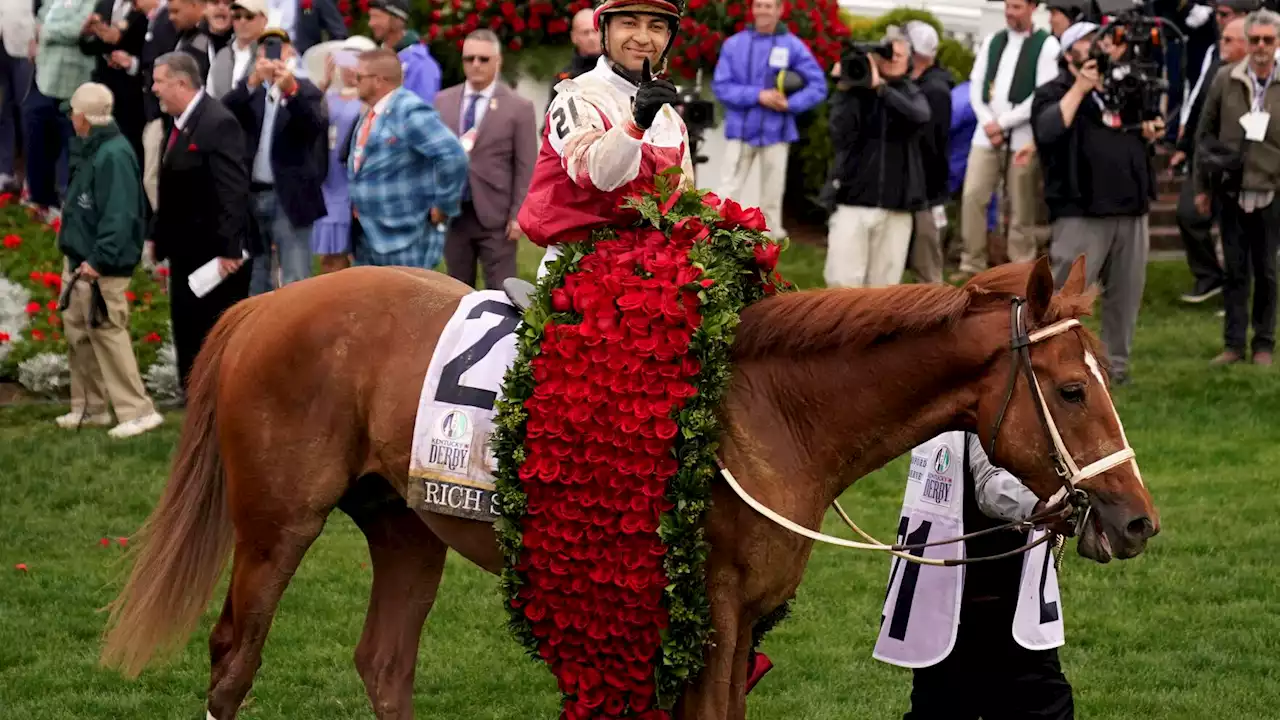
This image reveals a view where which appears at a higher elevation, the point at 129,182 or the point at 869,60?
the point at 869,60

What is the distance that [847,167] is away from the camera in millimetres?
12141

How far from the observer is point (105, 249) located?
9.86 metres

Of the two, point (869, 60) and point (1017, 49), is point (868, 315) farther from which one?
point (1017, 49)

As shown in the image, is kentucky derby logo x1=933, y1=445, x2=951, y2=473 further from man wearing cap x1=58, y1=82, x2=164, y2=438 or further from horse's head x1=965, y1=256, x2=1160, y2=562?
man wearing cap x1=58, y1=82, x2=164, y2=438

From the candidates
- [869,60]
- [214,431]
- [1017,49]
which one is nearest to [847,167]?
[869,60]

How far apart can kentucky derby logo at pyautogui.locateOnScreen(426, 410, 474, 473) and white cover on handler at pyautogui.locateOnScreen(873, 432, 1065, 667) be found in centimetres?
126

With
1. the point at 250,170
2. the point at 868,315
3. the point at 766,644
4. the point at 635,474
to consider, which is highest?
the point at 868,315

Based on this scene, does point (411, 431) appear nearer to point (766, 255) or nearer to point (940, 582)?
point (766, 255)

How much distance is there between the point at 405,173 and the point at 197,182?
120 centimetres

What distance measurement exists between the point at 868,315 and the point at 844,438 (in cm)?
34

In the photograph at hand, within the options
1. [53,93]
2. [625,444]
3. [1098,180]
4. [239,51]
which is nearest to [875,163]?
[1098,180]

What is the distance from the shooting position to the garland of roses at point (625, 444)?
447 centimetres

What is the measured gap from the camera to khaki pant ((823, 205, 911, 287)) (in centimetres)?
1214

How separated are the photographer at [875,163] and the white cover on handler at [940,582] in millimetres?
6882
